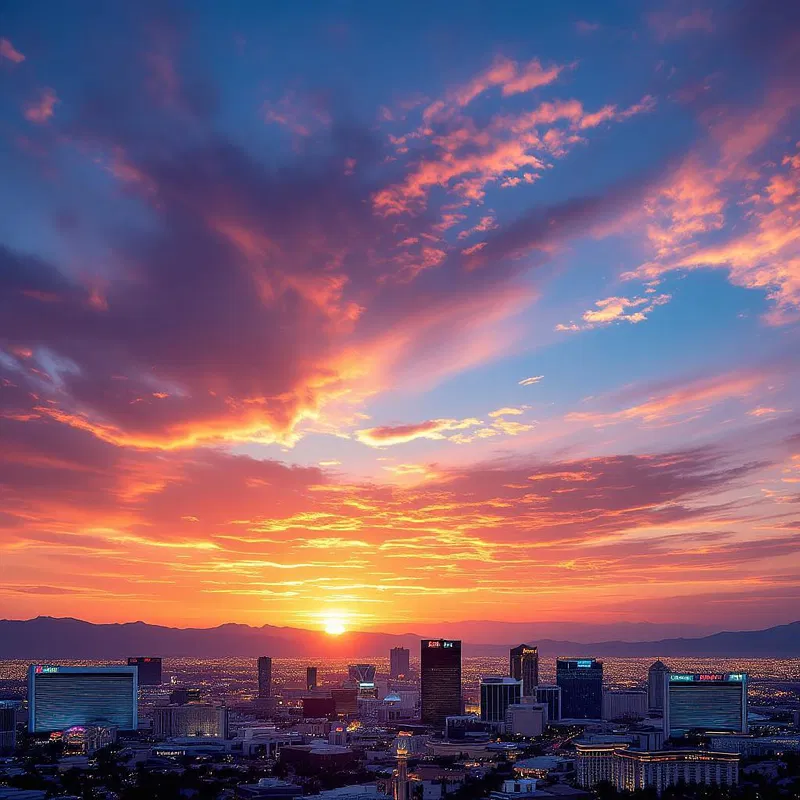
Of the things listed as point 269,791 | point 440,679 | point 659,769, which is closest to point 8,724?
point 269,791

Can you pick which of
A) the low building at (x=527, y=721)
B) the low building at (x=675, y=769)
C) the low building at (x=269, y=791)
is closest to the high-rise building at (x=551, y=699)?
the low building at (x=527, y=721)

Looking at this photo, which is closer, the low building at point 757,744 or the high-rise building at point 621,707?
the low building at point 757,744

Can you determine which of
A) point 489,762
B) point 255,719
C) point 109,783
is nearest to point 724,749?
point 489,762

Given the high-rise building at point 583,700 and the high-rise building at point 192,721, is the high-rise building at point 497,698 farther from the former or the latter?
the high-rise building at point 192,721

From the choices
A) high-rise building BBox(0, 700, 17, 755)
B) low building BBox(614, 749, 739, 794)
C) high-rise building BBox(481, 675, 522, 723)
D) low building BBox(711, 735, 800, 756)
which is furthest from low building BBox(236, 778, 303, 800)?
high-rise building BBox(481, 675, 522, 723)

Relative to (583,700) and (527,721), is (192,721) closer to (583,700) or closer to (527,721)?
(527,721)
